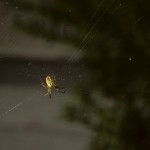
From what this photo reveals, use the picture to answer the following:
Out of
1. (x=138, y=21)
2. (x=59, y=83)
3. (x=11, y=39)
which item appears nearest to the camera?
(x=138, y=21)

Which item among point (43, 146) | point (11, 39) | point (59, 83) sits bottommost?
point (43, 146)

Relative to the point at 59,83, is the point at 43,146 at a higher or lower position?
lower

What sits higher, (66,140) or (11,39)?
(11,39)

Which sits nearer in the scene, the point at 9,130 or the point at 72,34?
the point at 72,34

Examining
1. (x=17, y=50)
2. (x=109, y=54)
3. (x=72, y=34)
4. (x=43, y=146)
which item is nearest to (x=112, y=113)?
(x=109, y=54)

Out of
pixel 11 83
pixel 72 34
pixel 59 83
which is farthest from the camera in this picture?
pixel 11 83

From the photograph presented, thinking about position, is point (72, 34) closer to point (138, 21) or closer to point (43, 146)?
point (138, 21)

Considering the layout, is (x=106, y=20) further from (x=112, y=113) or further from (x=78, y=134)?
(x=78, y=134)

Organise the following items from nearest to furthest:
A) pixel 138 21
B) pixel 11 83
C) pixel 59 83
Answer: pixel 138 21 → pixel 59 83 → pixel 11 83

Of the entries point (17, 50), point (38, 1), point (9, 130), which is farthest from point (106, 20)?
point (9, 130)
